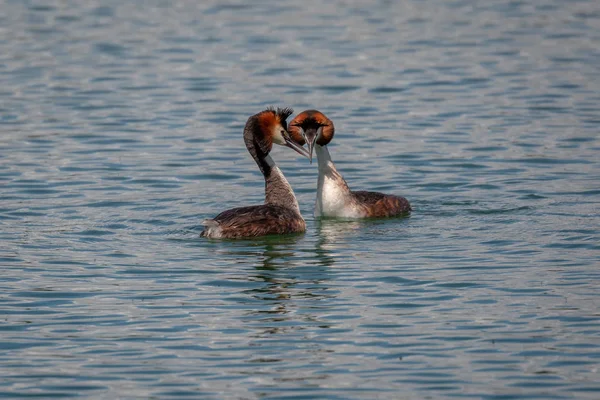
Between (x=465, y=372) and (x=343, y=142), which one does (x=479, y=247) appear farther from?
(x=343, y=142)

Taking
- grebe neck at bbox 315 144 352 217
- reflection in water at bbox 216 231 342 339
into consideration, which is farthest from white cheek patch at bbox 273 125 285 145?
reflection in water at bbox 216 231 342 339

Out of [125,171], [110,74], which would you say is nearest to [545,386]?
[125,171]

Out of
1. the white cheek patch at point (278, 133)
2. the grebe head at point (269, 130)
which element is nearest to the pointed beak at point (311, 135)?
the grebe head at point (269, 130)

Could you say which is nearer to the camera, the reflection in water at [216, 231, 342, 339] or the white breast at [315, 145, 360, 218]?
the reflection in water at [216, 231, 342, 339]

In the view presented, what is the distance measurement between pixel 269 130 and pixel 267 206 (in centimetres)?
114

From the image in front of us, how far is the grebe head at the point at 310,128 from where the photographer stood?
53.1ft

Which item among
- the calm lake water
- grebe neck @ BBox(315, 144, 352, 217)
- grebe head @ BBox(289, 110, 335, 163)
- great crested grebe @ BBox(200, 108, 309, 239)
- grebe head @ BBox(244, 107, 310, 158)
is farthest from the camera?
grebe neck @ BBox(315, 144, 352, 217)

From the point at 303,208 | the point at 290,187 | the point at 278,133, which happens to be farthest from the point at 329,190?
the point at 303,208

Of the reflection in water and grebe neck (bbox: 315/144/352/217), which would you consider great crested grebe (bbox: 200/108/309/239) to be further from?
grebe neck (bbox: 315/144/352/217)

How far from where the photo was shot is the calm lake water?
10750 millimetres

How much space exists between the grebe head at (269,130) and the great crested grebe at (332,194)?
18 centimetres

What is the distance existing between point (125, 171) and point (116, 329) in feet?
26.6

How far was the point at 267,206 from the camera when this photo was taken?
15445 millimetres

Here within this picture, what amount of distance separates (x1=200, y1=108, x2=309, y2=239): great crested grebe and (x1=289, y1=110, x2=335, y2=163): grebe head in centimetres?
13
